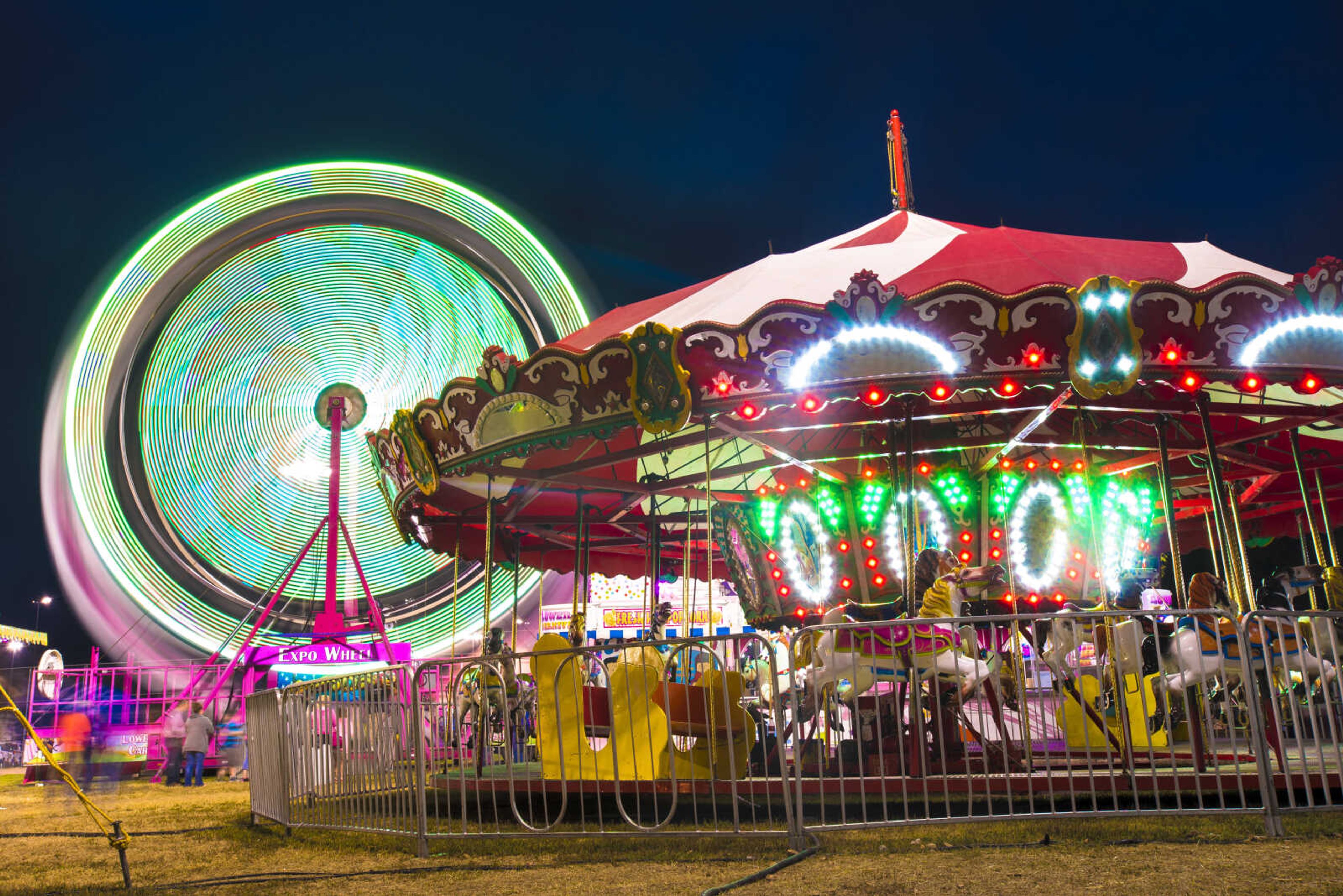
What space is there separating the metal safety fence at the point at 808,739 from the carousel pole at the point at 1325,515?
186cm

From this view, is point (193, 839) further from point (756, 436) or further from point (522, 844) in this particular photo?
point (756, 436)

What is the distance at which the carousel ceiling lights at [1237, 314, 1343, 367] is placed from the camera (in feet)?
18.1

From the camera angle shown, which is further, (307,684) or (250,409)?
(250,409)

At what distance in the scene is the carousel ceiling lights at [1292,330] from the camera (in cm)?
551

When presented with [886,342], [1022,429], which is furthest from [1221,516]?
[886,342]

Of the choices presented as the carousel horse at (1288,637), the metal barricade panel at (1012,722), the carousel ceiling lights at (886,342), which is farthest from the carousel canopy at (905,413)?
the metal barricade panel at (1012,722)

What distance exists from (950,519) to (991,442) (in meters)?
0.67

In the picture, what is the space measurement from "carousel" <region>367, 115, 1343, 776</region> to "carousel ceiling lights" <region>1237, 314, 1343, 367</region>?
15 millimetres

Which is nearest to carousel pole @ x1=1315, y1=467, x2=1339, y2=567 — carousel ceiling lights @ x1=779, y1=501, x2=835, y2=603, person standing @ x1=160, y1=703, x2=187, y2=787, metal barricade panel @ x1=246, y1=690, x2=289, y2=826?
carousel ceiling lights @ x1=779, y1=501, x2=835, y2=603

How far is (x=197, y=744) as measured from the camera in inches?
427

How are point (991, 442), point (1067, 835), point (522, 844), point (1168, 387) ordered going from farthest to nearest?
point (991, 442), point (1168, 387), point (522, 844), point (1067, 835)

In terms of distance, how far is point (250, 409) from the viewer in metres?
14.9

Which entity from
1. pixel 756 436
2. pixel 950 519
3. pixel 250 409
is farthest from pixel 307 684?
pixel 250 409

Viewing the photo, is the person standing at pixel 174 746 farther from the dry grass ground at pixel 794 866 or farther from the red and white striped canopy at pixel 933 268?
the red and white striped canopy at pixel 933 268
